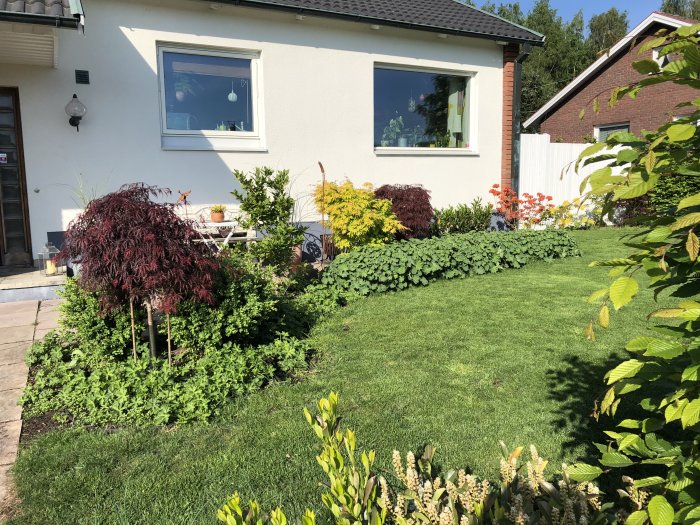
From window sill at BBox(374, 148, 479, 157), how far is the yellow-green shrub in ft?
7.03

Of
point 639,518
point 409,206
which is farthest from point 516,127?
point 639,518

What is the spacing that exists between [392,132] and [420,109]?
0.89m

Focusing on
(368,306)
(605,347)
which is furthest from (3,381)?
(605,347)

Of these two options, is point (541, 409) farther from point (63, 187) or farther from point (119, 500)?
point (63, 187)

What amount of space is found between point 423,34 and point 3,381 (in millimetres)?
9049

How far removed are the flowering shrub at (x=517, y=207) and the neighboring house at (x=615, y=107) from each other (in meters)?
6.90

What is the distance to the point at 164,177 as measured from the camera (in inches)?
328

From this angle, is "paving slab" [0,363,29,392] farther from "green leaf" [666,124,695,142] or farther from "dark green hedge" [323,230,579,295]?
"green leaf" [666,124,695,142]

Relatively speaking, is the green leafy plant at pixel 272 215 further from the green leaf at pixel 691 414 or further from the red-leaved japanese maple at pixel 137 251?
the green leaf at pixel 691 414

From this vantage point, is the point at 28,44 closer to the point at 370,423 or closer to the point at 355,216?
the point at 355,216

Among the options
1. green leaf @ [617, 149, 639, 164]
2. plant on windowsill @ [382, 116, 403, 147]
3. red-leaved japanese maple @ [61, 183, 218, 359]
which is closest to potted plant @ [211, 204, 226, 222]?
plant on windowsill @ [382, 116, 403, 147]

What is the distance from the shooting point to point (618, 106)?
68.4 feet

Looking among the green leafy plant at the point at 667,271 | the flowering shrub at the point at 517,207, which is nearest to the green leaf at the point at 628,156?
the green leafy plant at the point at 667,271

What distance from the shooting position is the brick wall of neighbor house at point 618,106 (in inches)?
756
